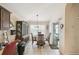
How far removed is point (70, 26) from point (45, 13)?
0.54 m

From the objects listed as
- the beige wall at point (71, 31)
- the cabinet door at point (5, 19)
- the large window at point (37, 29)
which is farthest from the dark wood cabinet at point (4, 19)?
the beige wall at point (71, 31)

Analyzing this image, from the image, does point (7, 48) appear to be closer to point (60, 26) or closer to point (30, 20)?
point (30, 20)

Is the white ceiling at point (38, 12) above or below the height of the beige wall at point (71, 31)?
above

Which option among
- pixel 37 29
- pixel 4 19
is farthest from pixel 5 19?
pixel 37 29

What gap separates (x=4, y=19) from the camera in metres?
2.27

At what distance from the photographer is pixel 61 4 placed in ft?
6.72

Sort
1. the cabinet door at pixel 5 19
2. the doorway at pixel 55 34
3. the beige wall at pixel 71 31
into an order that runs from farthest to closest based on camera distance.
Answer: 1. the doorway at pixel 55 34
2. the cabinet door at pixel 5 19
3. the beige wall at pixel 71 31

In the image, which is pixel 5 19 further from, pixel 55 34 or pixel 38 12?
pixel 55 34

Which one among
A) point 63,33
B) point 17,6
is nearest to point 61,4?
point 63,33

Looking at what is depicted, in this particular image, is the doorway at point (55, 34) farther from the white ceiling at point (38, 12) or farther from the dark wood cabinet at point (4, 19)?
the dark wood cabinet at point (4, 19)

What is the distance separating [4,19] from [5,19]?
2 centimetres

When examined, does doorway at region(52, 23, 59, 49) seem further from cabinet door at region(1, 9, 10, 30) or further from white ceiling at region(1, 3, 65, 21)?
cabinet door at region(1, 9, 10, 30)

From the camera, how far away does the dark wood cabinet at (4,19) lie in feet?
7.35
